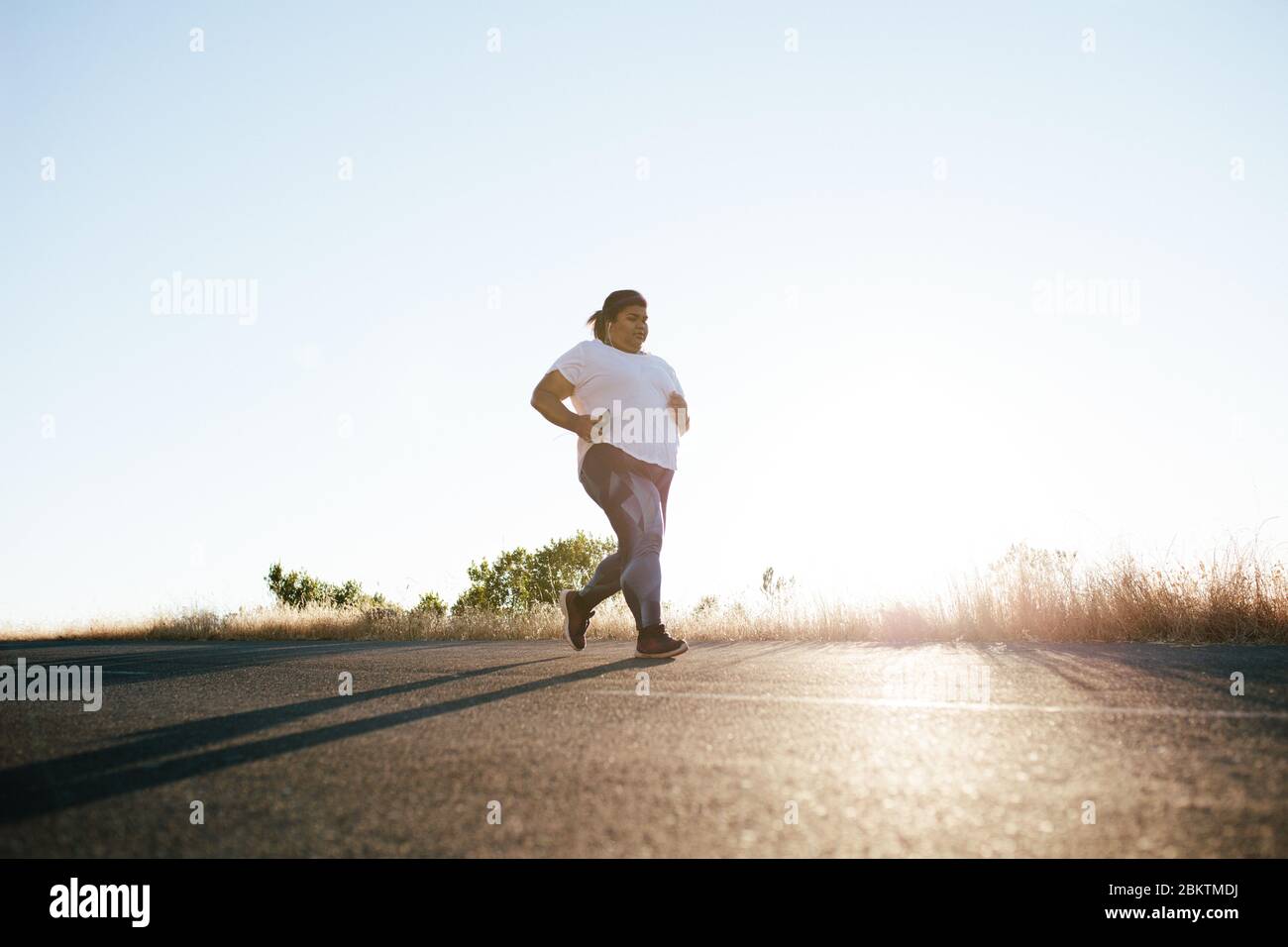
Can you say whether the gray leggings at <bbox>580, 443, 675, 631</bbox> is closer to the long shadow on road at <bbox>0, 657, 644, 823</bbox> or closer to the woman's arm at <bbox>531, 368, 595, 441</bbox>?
the woman's arm at <bbox>531, 368, 595, 441</bbox>

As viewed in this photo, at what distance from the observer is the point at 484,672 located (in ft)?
15.8

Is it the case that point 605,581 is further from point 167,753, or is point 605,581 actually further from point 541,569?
point 541,569

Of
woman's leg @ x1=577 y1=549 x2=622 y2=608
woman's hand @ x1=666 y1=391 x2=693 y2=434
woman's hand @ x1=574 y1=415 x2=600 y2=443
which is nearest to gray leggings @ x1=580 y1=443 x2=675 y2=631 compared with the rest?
woman's leg @ x1=577 y1=549 x2=622 y2=608

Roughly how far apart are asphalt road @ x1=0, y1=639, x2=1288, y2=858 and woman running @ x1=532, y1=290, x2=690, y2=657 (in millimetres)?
1857

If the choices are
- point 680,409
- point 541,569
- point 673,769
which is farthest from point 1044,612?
point 541,569

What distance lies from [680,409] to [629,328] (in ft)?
2.26

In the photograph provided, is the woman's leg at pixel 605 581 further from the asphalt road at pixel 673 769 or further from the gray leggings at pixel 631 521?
the asphalt road at pixel 673 769

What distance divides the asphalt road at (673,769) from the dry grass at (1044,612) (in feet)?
12.4

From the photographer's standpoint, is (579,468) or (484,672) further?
(579,468)

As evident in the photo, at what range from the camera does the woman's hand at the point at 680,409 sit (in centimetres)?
641

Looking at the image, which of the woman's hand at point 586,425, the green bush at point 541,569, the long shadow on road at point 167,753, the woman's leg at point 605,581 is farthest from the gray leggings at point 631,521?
the green bush at point 541,569
